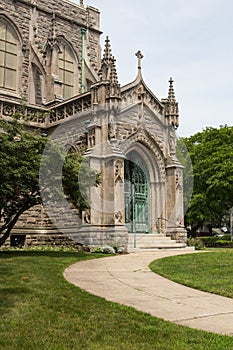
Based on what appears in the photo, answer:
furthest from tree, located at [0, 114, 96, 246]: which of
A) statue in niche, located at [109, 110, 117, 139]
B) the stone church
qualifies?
statue in niche, located at [109, 110, 117, 139]

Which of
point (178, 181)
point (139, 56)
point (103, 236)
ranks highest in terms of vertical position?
point (139, 56)

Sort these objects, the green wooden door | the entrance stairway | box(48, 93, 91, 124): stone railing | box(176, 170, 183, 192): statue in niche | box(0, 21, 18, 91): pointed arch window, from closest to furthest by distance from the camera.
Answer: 1. the entrance stairway
2. box(48, 93, 91, 124): stone railing
3. the green wooden door
4. box(176, 170, 183, 192): statue in niche
5. box(0, 21, 18, 91): pointed arch window

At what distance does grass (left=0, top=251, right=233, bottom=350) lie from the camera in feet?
14.1

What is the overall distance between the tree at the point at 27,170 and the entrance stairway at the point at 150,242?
5.24 metres

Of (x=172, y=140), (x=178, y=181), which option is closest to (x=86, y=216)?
(x=178, y=181)

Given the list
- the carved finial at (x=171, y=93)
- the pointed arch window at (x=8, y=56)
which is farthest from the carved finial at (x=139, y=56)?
the pointed arch window at (x=8, y=56)

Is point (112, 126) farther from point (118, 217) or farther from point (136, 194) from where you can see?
point (136, 194)

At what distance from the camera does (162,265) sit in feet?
38.3

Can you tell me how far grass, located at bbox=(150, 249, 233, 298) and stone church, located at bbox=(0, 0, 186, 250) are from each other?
583 centimetres

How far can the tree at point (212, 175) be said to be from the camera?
30.2 m

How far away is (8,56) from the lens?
2481 centimetres

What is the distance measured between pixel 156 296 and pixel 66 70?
22.3 m

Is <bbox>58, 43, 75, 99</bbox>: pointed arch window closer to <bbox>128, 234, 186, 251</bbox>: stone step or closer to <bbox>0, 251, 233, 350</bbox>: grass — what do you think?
<bbox>128, 234, 186, 251</bbox>: stone step

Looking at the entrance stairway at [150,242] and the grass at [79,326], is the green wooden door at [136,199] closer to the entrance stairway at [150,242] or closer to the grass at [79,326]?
the entrance stairway at [150,242]
